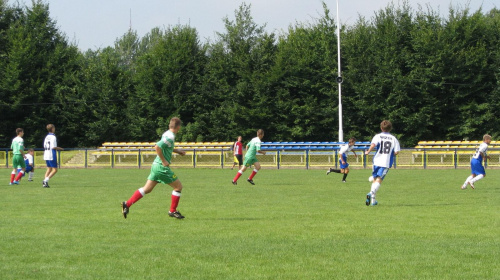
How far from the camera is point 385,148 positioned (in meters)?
13.3

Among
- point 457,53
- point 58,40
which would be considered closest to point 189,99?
point 58,40

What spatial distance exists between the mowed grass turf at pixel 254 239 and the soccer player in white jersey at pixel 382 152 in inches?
14.5

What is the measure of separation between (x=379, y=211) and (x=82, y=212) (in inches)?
216

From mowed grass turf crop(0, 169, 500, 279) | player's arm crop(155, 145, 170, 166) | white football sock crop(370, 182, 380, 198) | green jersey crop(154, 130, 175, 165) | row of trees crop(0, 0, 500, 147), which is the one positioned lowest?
mowed grass turf crop(0, 169, 500, 279)

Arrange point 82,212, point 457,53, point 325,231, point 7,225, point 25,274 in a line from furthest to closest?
point 457,53, point 82,212, point 7,225, point 325,231, point 25,274

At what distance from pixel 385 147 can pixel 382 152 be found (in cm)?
15

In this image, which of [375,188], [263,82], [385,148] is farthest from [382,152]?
[263,82]

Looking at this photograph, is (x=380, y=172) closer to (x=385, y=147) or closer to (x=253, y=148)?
(x=385, y=147)

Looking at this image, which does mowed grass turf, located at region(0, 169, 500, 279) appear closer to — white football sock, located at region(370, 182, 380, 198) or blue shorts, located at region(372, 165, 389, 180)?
white football sock, located at region(370, 182, 380, 198)

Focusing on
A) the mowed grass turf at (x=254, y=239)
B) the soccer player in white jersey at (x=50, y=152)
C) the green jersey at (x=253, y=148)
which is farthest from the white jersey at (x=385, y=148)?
the soccer player in white jersey at (x=50, y=152)

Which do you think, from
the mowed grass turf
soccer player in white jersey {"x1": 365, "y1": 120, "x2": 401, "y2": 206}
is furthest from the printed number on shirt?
the mowed grass turf

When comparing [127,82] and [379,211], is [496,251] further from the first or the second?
[127,82]

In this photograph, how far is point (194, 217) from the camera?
1139 cm

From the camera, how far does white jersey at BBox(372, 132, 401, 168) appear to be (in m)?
13.2
